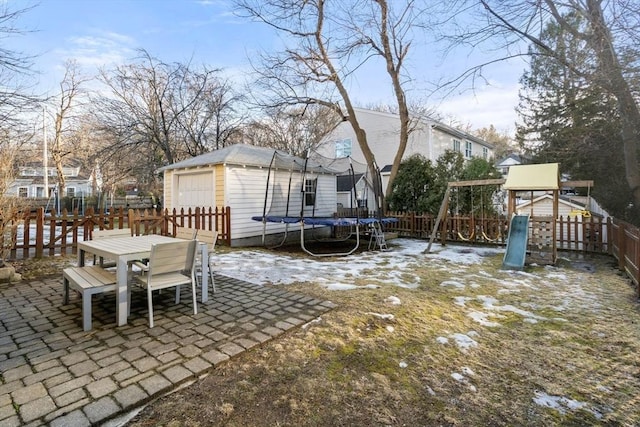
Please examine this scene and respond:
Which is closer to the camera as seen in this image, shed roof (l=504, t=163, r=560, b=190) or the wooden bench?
the wooden bench

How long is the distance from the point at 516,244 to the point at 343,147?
52.6 feet

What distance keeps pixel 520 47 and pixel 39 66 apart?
39.1 feet

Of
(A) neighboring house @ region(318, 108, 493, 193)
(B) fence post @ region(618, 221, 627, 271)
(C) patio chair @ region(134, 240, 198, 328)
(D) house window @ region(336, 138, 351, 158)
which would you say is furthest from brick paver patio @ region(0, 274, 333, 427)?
(D) house window @ region(336, 138, 351, 158)

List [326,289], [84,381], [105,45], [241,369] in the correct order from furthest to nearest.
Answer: [105,45], [326,289], [241,369], [84,381]

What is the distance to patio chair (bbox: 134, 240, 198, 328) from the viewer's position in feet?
10.9

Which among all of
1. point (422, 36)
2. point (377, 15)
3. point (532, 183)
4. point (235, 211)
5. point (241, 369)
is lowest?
point (241, 369)

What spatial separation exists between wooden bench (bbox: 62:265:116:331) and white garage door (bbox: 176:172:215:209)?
6331mm

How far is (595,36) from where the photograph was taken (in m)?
6.80

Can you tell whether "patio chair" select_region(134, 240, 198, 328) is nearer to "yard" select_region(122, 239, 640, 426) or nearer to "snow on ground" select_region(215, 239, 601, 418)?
"yard" select_region(122, 239, 640, 426)

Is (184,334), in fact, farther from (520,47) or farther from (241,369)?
(520,47)

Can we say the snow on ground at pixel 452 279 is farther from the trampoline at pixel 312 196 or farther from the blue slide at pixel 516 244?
the trampoline at pixel 312 196

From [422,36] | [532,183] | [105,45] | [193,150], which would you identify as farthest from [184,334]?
[193,150]

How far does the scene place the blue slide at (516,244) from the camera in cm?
699

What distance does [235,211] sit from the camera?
9867 mm
